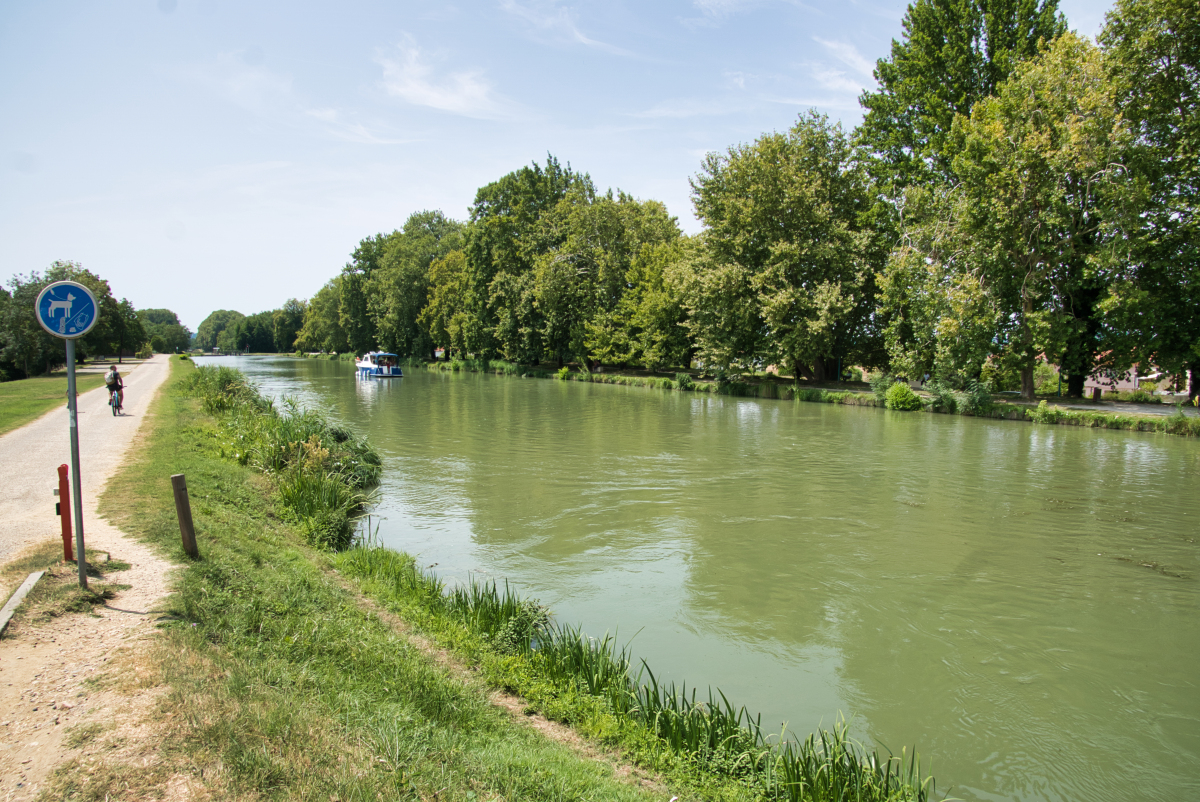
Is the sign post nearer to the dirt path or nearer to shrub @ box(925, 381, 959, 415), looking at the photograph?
the dirt path

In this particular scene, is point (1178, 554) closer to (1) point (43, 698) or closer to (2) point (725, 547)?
(2) point (725, 547)

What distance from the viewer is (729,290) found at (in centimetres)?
3897

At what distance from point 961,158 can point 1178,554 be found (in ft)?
77.3

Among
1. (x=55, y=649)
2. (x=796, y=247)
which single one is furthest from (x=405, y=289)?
(x=55, y=649)

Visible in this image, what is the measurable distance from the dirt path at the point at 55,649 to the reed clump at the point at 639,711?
253 cm

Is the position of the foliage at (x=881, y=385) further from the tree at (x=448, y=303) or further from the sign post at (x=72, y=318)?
the tree at (x=448, y=303)

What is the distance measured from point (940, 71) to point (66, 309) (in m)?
40.4

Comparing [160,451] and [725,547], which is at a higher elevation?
[160,451]

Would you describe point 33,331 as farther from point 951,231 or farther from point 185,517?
point 951,231

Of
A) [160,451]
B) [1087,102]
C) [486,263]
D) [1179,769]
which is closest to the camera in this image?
[1179,769]

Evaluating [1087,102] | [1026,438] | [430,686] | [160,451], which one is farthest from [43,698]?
[1087,102]

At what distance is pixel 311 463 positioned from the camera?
1296 cm

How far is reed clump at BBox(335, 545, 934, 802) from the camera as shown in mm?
4559

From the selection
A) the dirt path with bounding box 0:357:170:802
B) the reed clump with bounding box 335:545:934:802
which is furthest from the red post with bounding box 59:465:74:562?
the reed clump with bounding box 335:545:934:802
